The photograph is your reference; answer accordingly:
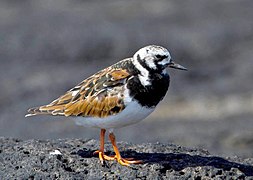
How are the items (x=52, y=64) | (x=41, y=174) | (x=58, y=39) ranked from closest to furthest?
(x=41, y=174) → (x=52, y=64) → (x=58, y=39)

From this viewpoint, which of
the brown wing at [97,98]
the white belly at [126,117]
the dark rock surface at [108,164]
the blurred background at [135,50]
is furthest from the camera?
the blurred background at [135,50]

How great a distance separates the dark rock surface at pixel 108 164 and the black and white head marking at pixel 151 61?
931 millimetres

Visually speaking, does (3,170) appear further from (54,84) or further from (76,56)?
(76,56)

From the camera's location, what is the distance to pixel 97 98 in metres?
9.34

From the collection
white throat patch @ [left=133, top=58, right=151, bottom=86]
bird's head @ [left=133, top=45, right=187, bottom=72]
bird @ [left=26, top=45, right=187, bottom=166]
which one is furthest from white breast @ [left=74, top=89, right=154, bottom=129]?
bird's head @ [left=133, top=45, right=187, bottom=72]

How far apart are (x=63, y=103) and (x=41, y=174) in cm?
109

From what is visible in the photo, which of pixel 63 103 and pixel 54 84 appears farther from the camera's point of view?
pixel 54 84

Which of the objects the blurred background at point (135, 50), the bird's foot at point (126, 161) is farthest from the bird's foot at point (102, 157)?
the blurred background at point (135, 50)

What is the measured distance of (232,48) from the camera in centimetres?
2272

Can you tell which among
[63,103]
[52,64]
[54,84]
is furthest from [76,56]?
[63,103]

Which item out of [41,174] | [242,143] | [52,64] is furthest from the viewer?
[52,64]

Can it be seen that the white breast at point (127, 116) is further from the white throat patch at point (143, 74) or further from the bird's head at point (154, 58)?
the bird's head at point (154, 58)

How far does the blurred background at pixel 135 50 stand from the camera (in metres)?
17.1

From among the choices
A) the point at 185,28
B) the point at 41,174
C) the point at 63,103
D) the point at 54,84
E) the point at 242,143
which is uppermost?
the point at 185,28
